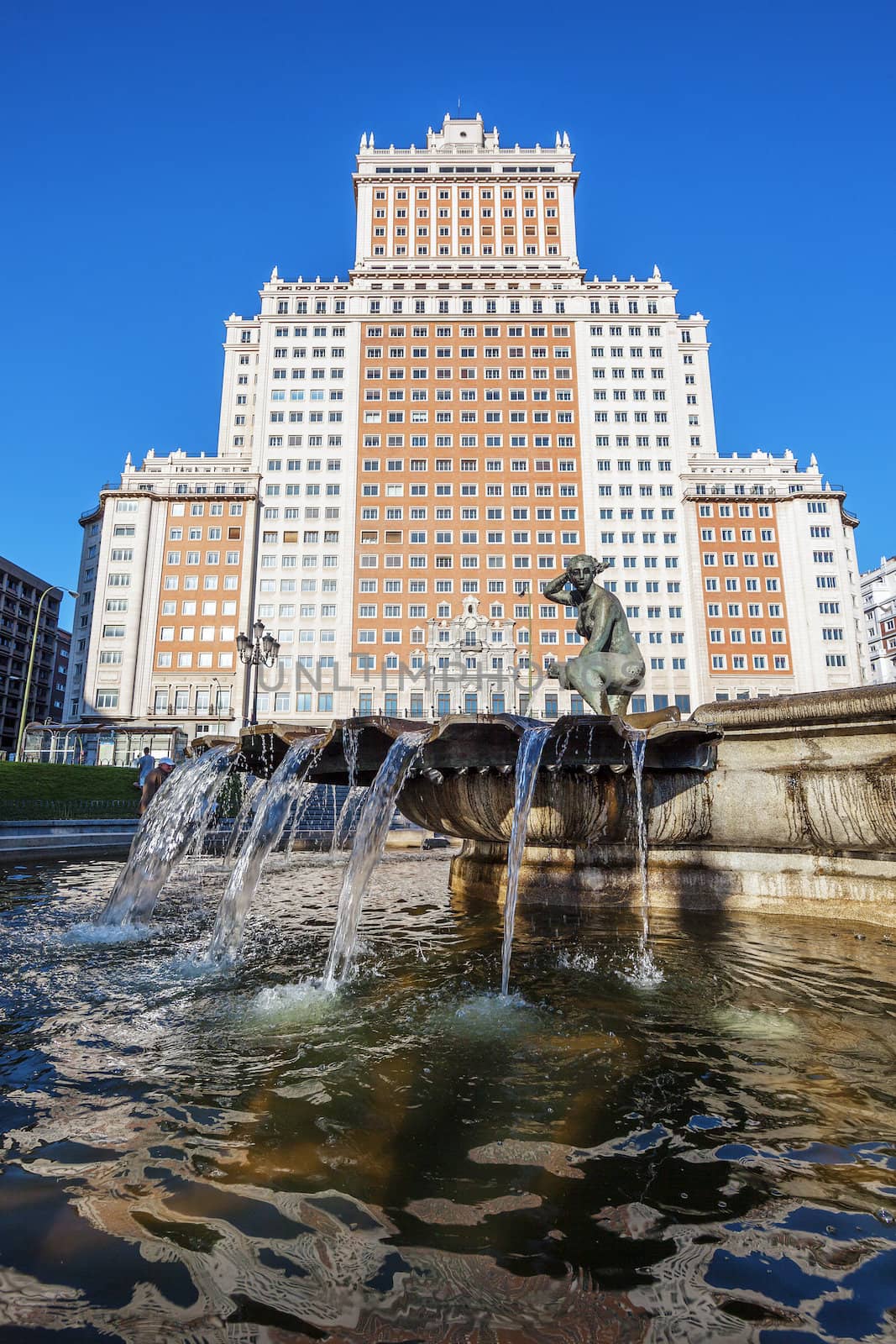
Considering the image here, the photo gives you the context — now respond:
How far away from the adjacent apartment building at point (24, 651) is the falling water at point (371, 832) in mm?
76587

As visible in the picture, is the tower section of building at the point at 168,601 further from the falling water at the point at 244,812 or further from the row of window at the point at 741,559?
the falling water at the point at 244,812

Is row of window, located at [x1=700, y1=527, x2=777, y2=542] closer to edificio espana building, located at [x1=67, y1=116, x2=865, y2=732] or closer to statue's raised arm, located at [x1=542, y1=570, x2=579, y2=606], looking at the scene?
edificio espana building, located at [x1=67, y1=116, x2=865, y2=732]

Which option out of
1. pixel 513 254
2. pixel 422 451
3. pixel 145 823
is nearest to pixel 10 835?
pixel 145 823

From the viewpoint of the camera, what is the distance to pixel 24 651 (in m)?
85.6

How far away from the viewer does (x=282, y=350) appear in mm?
69938

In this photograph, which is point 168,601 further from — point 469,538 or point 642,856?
point 642,856

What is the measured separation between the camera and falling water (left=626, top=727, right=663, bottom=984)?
4656 millimetres

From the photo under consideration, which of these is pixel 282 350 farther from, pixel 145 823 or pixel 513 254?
pixel 145 823

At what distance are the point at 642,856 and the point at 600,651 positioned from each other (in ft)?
6.99

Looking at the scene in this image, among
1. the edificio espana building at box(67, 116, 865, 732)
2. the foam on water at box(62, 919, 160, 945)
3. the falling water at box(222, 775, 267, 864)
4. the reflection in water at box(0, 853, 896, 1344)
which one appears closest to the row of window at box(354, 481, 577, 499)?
the edificio espana building at box(67, 116, 865, 732)

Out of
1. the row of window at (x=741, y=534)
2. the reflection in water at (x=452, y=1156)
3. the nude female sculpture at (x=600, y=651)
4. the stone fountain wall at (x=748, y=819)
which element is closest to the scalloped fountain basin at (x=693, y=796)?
the stone fountain wall at (x=748, y=819)

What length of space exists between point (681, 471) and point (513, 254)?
31.3m

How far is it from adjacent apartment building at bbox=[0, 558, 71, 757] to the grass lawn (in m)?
57.2

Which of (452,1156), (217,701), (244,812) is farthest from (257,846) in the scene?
(217,701)
